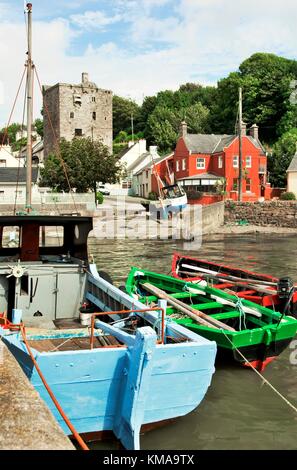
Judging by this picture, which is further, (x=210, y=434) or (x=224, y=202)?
(x=224, y=202)

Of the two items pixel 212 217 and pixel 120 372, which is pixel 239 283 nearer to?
pixel 120 372

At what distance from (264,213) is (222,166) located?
32.7 feet

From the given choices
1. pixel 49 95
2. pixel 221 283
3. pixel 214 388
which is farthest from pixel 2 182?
pixel 214 388

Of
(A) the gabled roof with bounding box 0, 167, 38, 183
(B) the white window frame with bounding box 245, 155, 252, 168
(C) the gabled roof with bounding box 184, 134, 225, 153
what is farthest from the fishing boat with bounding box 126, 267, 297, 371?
(C) the gabled roof with bounding box 184, 134, 225, 153

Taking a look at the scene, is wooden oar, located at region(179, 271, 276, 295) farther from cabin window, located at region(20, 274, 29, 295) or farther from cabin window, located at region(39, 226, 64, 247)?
cabin window, located at region(20, 274, 29, 295)

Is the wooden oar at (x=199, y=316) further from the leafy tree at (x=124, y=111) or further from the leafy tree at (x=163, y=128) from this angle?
the leafy tree at (x=124, y=111)

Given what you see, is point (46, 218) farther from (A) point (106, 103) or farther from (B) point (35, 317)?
(A) point (106, 103)

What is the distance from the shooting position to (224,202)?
1828 inches

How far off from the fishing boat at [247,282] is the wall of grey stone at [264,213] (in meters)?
32.1

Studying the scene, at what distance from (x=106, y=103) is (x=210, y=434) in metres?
72.6

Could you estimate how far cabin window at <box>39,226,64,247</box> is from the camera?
1072 centimetres

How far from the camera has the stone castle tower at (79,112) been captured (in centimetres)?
7169

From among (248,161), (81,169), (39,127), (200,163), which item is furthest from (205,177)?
(39,127)

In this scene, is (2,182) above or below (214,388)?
above
